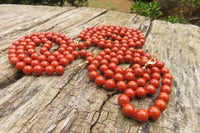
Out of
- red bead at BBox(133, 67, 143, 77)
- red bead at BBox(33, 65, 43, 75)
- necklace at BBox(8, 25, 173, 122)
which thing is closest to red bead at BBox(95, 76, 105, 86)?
necklace at BBox(8, 25, 173, 122)

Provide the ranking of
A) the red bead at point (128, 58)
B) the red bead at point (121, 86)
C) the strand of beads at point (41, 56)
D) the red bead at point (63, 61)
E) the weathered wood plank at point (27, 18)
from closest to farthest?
the red bead at point (121, 86)
the strand of beads at point (41, 56)
the red bead at point (63, 61)
the red bead at point (128, 58)
the weathered wood plank at point (27, 18)

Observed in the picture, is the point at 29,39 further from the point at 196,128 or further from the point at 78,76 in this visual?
the point at 196,128

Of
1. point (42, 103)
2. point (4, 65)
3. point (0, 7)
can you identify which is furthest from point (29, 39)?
point (0, 7)

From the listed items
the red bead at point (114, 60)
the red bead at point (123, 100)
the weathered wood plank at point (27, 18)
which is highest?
the weathered wood plank at point (27, 18)

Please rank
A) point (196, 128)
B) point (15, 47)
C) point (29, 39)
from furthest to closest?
point (29, 39) → point (15, 47) → point (196, 128)

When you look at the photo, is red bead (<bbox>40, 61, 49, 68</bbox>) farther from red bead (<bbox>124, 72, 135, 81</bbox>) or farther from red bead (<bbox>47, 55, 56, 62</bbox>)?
red bead (<bbox>124, 72, 135, 81</bbox>)

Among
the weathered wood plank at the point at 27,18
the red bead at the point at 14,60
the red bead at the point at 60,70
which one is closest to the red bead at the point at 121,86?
the red bead at the point at 60,70

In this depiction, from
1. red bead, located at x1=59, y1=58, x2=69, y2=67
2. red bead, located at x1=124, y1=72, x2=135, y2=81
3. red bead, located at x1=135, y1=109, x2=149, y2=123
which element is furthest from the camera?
red bead, located at x1=59, y1=58, x2=69, y2=67

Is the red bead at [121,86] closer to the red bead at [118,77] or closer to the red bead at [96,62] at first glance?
the red bead at [118,77]
